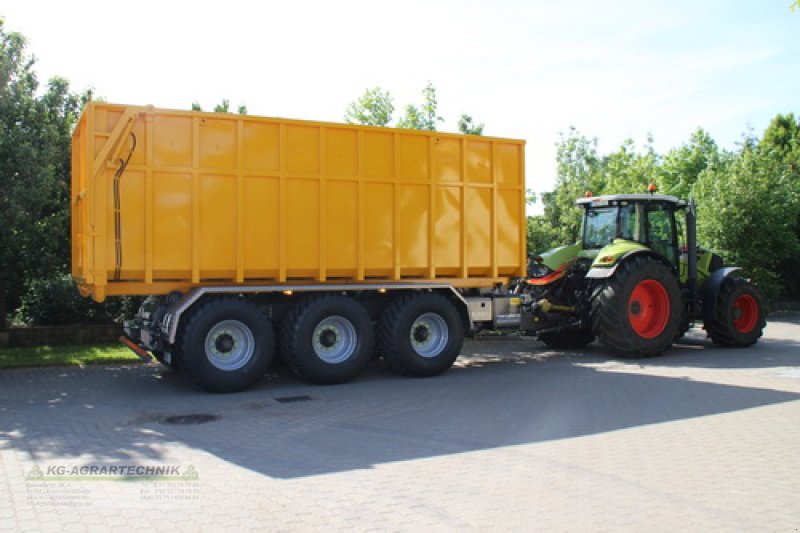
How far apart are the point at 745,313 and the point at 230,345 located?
33.5ft

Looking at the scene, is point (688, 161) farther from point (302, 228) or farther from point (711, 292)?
point (302, 228)

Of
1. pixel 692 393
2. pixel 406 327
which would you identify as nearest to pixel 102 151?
pixel 406 327

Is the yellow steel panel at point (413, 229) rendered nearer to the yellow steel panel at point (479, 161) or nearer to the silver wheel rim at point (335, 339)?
the yellow steel panel at point (479, 161)

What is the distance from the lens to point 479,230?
11.8m

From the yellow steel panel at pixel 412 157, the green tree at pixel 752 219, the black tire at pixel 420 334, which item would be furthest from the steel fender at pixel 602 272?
the green tree at pixel 752 219

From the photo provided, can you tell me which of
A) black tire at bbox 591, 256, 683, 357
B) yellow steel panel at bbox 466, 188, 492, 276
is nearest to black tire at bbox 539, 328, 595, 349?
black tire at bbox 591, 256, 683, 357

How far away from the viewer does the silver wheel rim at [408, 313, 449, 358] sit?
1115 cm

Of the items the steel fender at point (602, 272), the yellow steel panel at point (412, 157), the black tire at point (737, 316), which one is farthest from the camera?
the black tire at point (737, 316)

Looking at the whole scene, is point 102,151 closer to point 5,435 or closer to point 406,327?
point 5,435

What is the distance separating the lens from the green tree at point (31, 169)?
11578 mm

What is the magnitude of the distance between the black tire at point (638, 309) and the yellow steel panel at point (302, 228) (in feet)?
17.2

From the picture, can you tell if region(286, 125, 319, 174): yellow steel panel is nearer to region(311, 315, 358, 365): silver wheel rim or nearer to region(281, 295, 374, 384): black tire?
region(281, 295, 374, 384): black tire

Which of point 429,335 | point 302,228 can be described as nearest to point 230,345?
point 302,228

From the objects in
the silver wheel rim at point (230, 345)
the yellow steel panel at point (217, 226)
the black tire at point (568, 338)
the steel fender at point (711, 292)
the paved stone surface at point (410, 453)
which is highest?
the yellow steel panel at point (217, 226)
